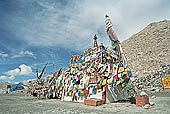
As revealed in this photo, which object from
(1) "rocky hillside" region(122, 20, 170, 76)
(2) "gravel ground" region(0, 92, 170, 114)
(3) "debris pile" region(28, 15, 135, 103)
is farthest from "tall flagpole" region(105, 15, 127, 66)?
(1) "rocky hillside" region(122, 20, 170, 76)

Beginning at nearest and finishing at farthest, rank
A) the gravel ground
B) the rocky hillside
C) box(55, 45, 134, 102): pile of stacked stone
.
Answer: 1. the gravel ground
2. box(55, 45, 134, 102): pile of stacked stone
3. the rocky hillside

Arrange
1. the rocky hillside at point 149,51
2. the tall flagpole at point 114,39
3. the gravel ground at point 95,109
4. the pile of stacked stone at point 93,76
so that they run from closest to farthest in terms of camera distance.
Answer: the gravel ground at point 95,109, the pile of stacked stone at point 93,76, the tall flagpole at point 114,39, the rocky hillside at point 149,51

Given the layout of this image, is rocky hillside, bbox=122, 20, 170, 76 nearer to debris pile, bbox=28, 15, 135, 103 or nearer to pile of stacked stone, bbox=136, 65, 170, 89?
pile of stacked stone, bbox=136, 65, 170, 89

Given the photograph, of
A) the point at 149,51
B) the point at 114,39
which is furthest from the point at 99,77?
the point at 149,51

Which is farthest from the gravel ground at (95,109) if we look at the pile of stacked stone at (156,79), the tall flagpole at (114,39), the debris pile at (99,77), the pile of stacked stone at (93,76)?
the pile of stacked stone at (156,79)

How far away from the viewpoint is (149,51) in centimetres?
4322

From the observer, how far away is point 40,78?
24062 mm

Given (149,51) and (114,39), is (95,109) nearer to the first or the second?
(114,39)

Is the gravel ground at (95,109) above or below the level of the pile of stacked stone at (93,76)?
below

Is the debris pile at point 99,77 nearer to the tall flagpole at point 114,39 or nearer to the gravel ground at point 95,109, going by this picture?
the tall flagpole at point 114,39

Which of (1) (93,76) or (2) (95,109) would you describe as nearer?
(2) (95,109)

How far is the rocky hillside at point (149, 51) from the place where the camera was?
34231 mm

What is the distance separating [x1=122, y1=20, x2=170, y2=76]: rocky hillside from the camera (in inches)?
1348

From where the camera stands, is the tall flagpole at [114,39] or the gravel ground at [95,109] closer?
the gravel ground at [95,109]
